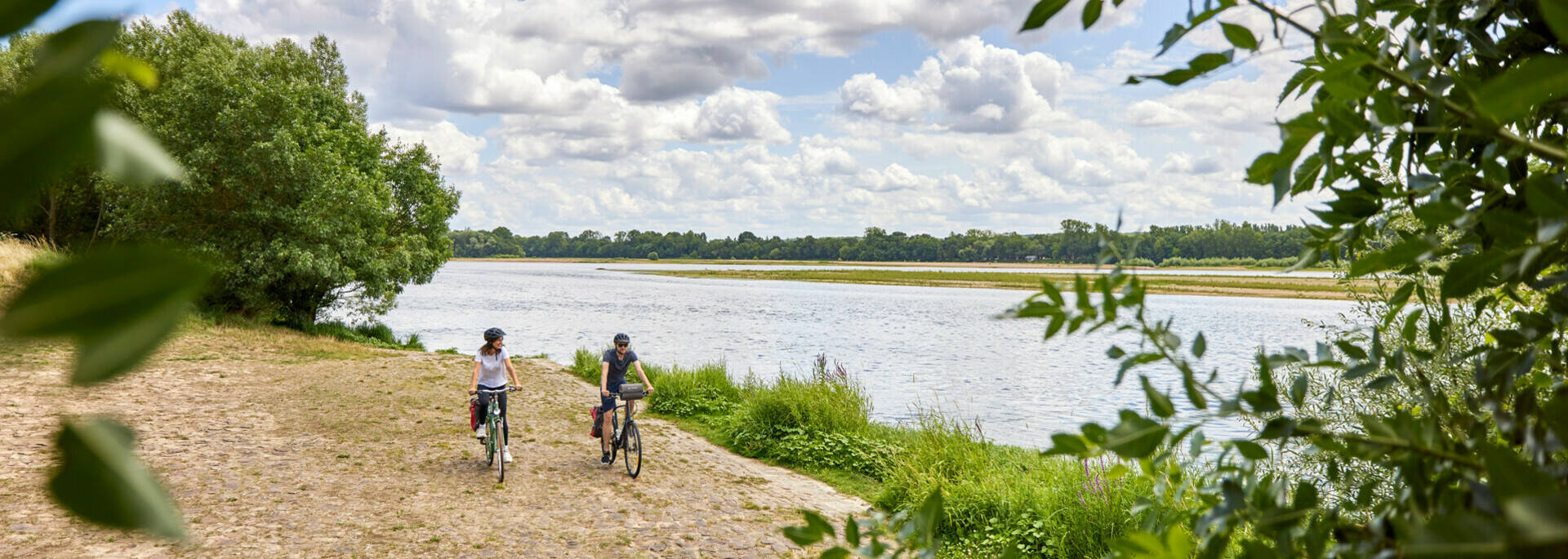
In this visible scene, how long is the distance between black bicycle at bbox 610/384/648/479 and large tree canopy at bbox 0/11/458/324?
547 inches

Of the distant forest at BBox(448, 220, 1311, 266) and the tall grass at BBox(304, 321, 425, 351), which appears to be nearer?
the tall grass at BBox(304, 321, 425, 351)

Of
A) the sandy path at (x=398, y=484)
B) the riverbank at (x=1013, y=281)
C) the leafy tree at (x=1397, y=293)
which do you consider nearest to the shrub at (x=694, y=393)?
the sandy path at (x=398, y=484)

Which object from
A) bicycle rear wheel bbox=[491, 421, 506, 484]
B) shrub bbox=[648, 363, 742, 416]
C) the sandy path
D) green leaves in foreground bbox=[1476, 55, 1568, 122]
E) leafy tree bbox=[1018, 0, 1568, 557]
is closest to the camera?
green leaves in foreground bbox=[1476, 55, 1568, 122]

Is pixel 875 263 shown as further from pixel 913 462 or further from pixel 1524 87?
pixel 1524 87

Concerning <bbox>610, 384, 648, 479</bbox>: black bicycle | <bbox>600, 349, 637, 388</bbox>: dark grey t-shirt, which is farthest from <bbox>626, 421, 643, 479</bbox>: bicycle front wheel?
<bbox>600, 349, 637, 388</bbox>: dark grey t-shirt

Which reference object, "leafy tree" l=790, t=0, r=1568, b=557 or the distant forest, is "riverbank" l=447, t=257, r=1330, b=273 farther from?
"leafy tree" l=790, t=0, r=1568, b=557

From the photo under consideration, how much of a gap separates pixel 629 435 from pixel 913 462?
3.58 meters

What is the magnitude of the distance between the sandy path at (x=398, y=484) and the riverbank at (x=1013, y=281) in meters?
44.3

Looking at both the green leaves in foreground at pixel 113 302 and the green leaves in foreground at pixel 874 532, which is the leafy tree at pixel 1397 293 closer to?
the green leaves in foreground at pixel 874 532

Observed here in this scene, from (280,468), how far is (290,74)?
2521 cm

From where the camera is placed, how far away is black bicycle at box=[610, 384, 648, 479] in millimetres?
10898

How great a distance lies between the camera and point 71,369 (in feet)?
0.68

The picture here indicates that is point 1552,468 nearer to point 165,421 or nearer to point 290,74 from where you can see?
point 165,421

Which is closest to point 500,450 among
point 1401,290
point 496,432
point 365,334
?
point 496,432
